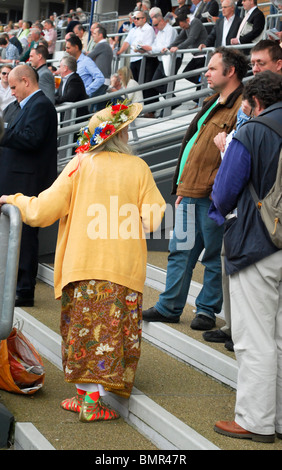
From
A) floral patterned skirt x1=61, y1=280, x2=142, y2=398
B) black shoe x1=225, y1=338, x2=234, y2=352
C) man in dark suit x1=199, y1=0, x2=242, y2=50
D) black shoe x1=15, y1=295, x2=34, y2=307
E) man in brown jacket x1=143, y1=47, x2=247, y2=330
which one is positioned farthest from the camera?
man in dark suit x1=199, y1=0, x2=242, y2=50

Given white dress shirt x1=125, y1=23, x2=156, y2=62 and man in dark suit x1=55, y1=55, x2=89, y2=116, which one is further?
white dress shirt x1=125, y1=23, x2=156, y2=62

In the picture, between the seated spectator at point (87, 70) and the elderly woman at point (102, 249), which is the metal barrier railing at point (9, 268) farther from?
the seated spectator at point (87, 70)

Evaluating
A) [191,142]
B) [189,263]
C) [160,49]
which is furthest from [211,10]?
[189,263]

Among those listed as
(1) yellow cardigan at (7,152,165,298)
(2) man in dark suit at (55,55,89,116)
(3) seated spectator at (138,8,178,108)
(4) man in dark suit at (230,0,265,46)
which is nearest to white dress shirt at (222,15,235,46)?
(4) man in dark suit at (230,0,265,46)

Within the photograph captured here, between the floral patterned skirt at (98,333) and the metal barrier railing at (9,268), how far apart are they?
1.43 feet

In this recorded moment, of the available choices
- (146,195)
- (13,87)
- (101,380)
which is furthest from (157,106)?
(101,380)

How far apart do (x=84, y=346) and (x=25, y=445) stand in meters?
0.60

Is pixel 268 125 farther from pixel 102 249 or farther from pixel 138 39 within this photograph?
pixel 138 39

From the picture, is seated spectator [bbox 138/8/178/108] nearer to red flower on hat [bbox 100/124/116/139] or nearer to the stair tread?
the stair tread

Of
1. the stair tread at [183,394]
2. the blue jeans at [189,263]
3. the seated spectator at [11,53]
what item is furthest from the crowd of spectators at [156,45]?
the stair tread at [183,394]

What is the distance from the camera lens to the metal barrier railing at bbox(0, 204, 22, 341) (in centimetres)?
367

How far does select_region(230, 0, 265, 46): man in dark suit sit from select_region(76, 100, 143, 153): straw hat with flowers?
23.3 feet

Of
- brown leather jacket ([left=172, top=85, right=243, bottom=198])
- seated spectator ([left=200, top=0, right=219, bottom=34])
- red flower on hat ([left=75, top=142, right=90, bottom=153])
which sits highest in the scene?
seated spectator ([left=200, top=0, right=219, bottom=34])

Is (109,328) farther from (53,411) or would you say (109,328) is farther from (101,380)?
(53,411)
